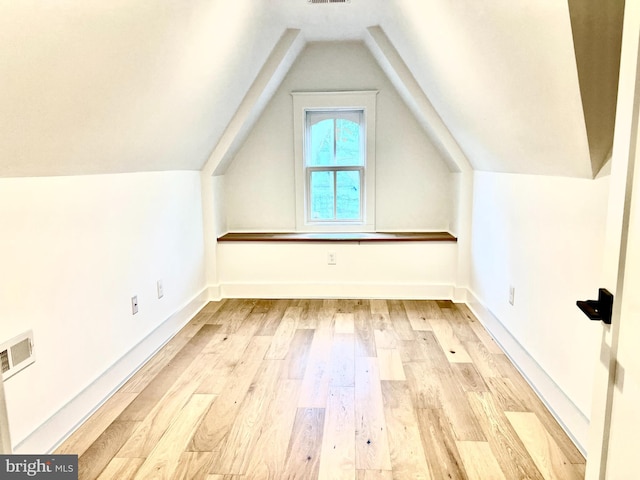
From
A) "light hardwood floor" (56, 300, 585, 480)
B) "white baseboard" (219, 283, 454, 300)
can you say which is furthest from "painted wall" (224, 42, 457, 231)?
"light hardwood floor" (56, 300, 585, 480)

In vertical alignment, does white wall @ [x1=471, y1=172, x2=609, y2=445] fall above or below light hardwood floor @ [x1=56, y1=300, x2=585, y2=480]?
above

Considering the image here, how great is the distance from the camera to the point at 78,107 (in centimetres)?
168

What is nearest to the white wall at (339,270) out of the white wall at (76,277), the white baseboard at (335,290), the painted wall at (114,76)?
the white baseboard at (335,290)

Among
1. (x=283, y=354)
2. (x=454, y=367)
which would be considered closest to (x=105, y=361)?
(x=283, y=354)

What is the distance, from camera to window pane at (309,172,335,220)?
4.22 metres

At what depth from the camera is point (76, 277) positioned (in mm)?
2008

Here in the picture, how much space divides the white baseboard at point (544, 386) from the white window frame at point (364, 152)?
154 cm

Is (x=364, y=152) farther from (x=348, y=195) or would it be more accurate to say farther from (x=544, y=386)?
(x=544, y=386)

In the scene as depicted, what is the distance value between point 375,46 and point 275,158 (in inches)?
53.9

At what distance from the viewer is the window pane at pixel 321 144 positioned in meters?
4.14

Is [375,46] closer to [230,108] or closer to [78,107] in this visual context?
[230,108]

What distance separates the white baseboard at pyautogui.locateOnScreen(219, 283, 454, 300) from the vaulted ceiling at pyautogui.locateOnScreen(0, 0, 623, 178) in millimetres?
1265

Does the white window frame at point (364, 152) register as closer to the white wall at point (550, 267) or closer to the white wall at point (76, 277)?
the white wall at point (550, 267)

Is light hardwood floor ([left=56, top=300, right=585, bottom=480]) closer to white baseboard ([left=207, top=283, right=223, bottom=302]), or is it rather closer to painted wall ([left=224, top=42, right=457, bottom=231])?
white baseboard ([left=207, top=283, right=223, bottom=302])
